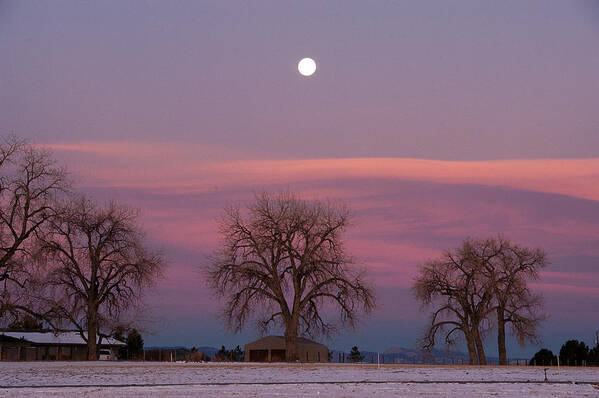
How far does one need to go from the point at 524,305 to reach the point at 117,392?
56.1 m

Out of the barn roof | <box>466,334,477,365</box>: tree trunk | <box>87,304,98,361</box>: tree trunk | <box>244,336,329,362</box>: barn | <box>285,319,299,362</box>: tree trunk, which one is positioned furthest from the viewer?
the barn roof

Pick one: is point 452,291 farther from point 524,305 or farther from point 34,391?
point 34,391

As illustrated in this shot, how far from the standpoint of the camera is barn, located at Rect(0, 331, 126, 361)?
96.2 meters

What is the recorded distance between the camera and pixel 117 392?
27984 millimetres

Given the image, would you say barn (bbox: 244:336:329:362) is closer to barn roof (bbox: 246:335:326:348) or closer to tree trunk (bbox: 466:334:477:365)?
barn roof (bbox: 246:335:326:348)

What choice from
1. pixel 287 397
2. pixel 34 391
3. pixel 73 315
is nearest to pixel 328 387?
pixel 287 397

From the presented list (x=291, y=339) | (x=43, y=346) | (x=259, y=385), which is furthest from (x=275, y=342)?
(x=259, y=385)

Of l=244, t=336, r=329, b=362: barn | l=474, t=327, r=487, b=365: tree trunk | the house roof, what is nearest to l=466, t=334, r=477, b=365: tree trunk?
l=474, t=327, r=487, b=365: tree trunk

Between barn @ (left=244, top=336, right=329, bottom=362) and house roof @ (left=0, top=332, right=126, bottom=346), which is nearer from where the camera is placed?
barn @ (left=244, top=336, right=329, bottom=362)

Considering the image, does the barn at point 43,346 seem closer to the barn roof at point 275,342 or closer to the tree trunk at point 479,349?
the barn roof at point 275,342

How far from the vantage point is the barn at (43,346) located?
96.2 m

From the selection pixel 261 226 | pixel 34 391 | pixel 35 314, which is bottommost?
pixel 34 391

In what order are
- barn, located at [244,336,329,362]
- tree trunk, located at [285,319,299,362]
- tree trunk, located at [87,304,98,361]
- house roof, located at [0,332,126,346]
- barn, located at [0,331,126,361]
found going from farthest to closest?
house roof, located at [0,332,126,346], barn, located at [0,331,126,361], barn, located at [244,336,329,362], tree trunk, located at [87,304,98,361], tree trunk, located at [285,319,299,362]

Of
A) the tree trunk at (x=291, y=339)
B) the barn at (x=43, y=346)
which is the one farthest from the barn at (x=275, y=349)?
the tree trunk at (x=291, y=339)
